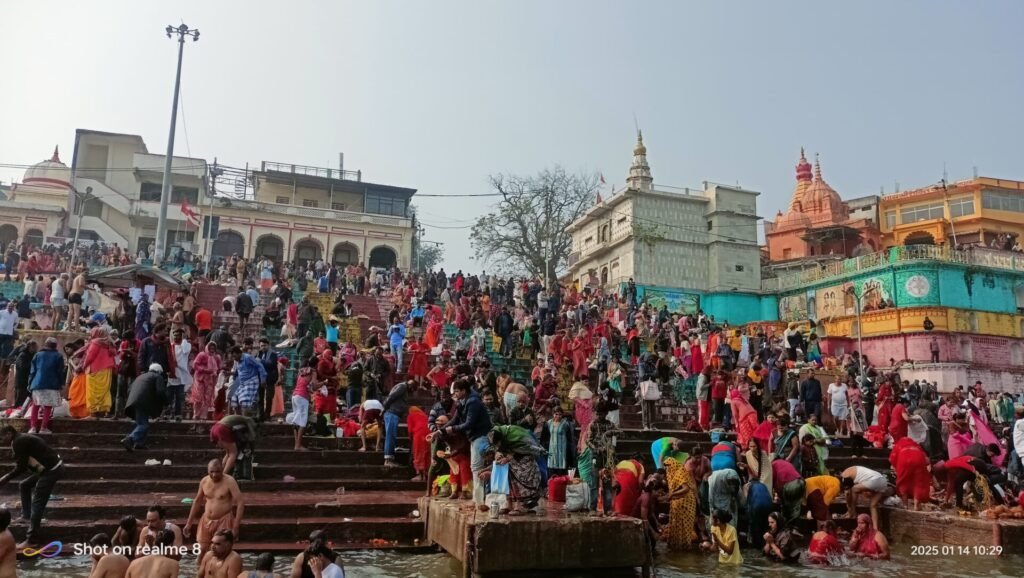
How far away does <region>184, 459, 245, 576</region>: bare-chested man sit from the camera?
679 cm

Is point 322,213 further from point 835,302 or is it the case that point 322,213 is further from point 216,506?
point 216,506

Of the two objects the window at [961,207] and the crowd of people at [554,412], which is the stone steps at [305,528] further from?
the window at [961,207]

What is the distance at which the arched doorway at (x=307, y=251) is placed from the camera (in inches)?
1564

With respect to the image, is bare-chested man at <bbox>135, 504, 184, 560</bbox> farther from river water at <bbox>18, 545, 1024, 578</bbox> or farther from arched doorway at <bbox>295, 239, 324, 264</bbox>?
arched doorway at <bbox>295, 239, 324, 264</bbox>

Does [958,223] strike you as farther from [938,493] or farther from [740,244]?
[938,493]

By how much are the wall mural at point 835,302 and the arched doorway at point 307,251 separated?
27289mm

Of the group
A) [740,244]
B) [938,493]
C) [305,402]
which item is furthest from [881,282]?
[305,402]

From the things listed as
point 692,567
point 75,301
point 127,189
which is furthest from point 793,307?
point 127,189

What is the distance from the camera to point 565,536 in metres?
6.73

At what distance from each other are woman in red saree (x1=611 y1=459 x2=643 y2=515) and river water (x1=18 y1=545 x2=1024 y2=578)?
67 cm

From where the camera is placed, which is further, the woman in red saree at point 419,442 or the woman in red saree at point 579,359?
the woman in red saree at point 579,359

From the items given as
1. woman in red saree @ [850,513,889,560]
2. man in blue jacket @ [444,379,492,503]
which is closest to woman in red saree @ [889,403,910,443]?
woman in red saree @ [850,513,889,560]

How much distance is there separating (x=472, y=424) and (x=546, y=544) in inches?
72.4

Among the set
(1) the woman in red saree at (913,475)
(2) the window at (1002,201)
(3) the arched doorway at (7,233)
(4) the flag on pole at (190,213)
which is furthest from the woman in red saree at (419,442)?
(2) the window at (1002,201)
